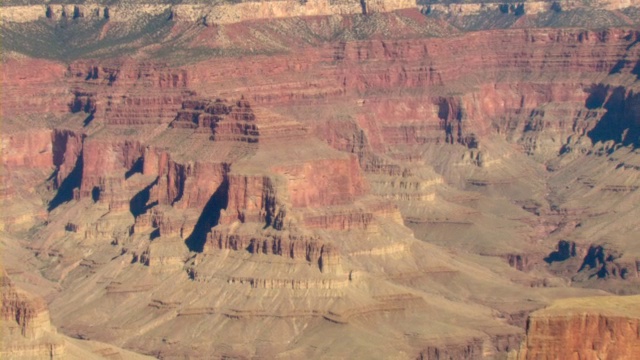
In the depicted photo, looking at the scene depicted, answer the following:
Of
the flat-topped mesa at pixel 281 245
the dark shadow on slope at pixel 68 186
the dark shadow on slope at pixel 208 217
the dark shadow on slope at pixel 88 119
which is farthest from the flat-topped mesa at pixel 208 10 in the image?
the flat-topped mesa at pixel 281 245

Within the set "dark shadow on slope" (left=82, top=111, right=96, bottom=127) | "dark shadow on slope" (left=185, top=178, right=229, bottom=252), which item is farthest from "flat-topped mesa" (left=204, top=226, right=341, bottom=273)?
"dark shadow on slope" (left=82, top=111, right=96, bottom=127)

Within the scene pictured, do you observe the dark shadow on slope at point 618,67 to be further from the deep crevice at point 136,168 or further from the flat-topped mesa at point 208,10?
the deep crevice at point 136,168

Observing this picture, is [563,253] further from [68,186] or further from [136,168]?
[68,186]

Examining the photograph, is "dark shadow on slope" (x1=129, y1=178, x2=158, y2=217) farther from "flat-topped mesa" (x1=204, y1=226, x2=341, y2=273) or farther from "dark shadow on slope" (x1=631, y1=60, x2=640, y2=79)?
"dark shadow on slope" (x1=631, y1=60, x2=640, y2=79)

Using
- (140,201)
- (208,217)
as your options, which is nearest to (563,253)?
(140,201)

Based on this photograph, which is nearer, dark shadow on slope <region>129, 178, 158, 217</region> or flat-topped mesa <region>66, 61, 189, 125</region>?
dark shadow on slope <region>129, 178, 158, 217</region>

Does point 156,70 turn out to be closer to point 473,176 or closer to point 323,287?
point 473,176
